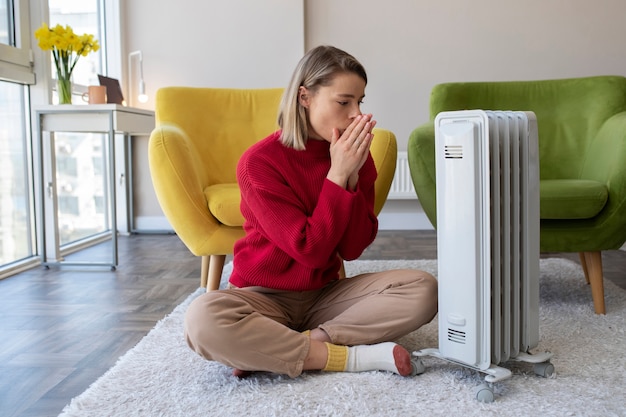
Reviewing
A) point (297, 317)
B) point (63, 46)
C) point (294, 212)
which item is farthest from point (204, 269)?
point (63, 46)

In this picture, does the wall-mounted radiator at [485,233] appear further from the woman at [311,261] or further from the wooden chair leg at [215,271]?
the wooden chair leg at [215,271]

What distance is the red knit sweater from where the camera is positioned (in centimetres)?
137

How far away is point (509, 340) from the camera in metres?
1.31

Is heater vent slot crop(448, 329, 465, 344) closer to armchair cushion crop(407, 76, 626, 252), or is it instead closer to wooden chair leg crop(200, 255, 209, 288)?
armchair cushion crop(407, 76, 626, 252)

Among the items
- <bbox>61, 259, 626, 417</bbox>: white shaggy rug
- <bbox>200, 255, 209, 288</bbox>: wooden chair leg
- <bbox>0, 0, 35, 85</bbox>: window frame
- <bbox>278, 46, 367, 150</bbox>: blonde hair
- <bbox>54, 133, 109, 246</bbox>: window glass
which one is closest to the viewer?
<bbox>61, 259, 626, 417</bbox>: white shaggy rug

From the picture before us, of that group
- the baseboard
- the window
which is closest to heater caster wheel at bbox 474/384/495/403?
the window

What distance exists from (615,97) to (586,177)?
35cm

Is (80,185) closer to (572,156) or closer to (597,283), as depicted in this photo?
(572,156)

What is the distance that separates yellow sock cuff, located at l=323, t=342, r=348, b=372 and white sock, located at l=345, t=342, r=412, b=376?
0.03ft

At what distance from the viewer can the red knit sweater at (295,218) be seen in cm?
137

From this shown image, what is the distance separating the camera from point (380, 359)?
139 centimetres

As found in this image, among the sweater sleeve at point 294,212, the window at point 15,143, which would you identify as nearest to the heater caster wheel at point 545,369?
the sweater sleeve at point 294,212

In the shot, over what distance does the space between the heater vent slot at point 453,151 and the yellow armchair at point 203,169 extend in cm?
81

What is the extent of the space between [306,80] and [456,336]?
0.67 m
